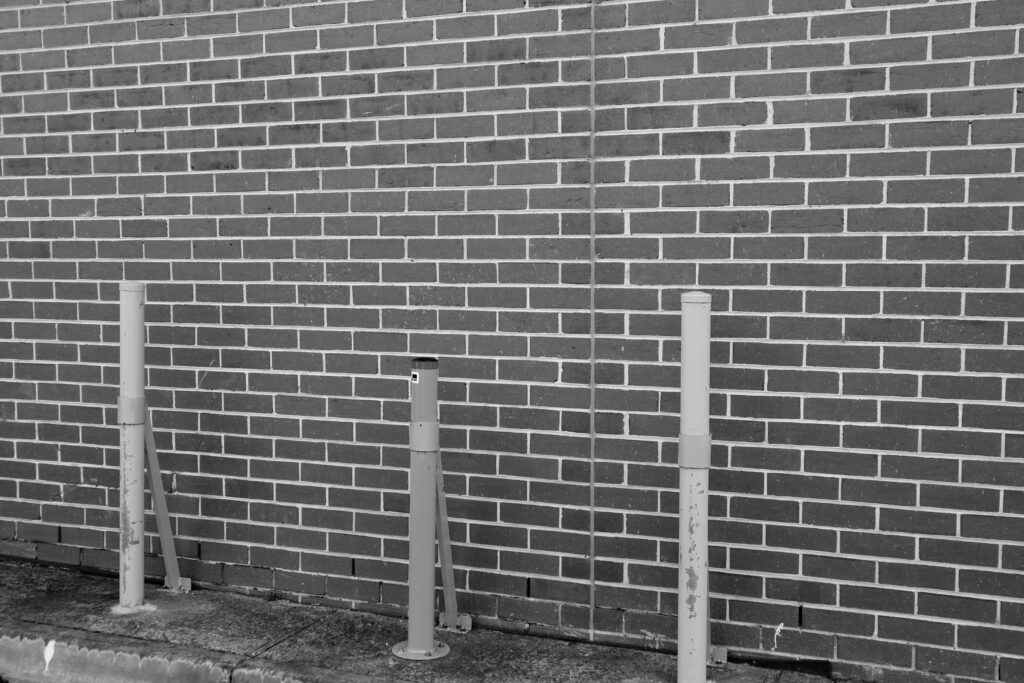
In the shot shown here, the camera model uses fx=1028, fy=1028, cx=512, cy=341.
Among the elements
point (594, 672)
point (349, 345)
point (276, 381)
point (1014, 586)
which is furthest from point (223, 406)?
point (1014, 586)

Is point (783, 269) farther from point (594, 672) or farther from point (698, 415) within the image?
point (594, 672)

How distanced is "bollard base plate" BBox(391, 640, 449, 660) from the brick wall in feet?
1.26

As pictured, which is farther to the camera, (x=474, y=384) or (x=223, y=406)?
(x=223, y=406)

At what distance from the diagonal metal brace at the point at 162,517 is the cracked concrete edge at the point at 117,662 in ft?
1.96

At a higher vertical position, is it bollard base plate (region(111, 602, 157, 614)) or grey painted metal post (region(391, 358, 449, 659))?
grey painted metal post (region(391, 358, 449, 659))

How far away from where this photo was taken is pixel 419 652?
13.7 ft

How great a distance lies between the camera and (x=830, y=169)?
401 centimetres

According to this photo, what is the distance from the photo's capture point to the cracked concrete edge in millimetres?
4055

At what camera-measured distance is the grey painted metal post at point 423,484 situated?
13.3ft

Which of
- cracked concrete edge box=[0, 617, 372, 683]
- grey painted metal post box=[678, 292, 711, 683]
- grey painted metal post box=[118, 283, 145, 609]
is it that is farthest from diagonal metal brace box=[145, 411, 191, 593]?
grey painted metal post box=[678, 292, 711, 683]

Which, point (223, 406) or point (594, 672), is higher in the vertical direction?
point (223, 406)

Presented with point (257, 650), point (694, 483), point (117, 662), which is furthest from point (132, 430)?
point (694, 483)

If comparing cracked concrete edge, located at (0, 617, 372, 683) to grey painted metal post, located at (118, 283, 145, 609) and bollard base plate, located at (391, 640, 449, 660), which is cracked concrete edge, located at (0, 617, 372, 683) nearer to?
bollard base plate, located at (391, 640, 449, 660)

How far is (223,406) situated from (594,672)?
2.26 m
